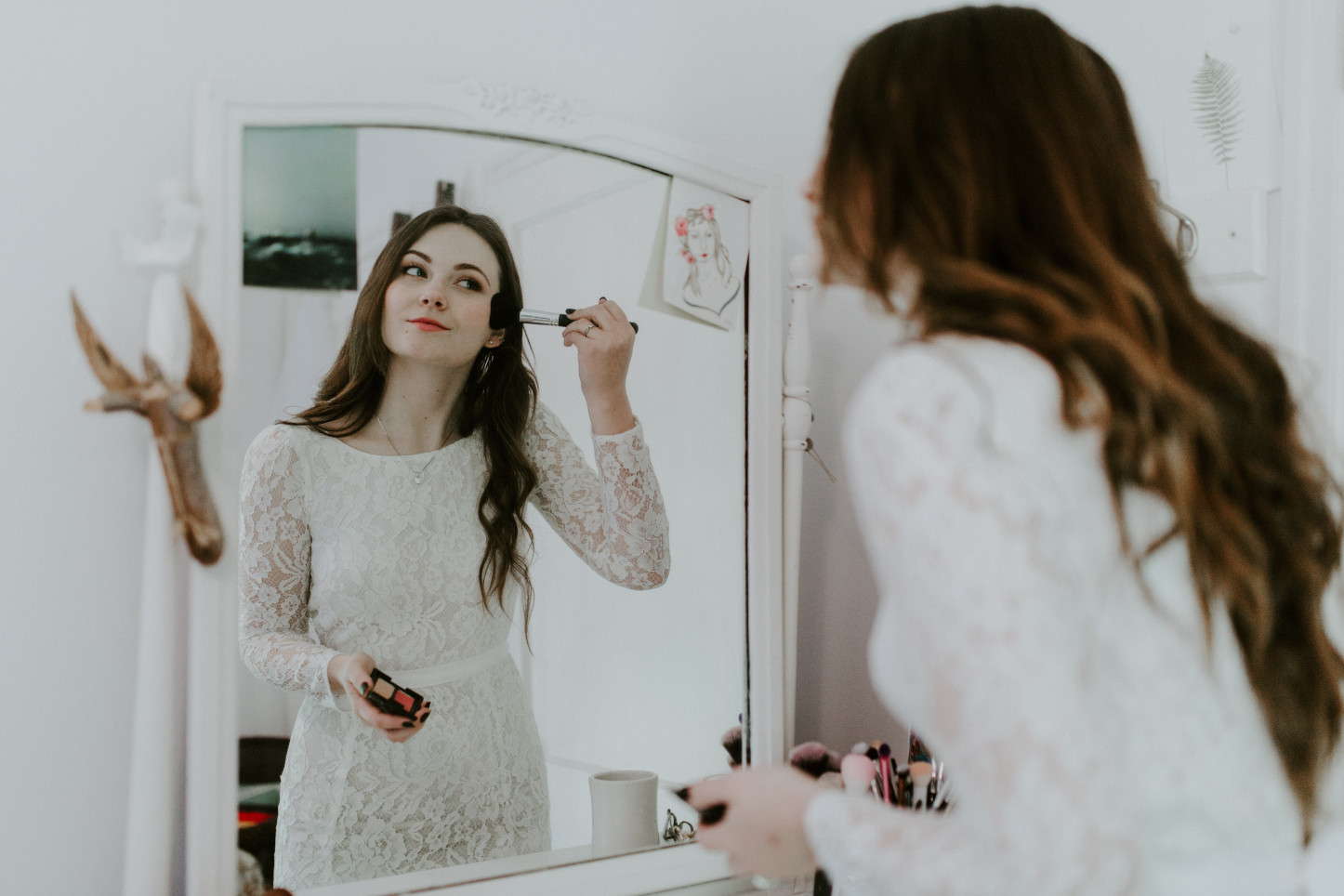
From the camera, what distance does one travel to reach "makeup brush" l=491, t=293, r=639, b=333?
875mm

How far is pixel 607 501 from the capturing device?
938 mm

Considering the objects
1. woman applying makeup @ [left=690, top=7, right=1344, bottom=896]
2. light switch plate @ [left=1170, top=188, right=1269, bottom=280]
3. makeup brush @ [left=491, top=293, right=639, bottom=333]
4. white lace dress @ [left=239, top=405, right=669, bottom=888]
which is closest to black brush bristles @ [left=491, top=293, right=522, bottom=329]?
makeup brush @ [left=491, top=293, right=639, bottom=333]

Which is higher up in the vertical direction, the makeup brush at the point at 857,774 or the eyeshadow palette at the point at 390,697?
the eyeshadow palette at the point at 390,697

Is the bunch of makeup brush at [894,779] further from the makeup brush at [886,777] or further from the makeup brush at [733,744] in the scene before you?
the makeup brush at [733,744]

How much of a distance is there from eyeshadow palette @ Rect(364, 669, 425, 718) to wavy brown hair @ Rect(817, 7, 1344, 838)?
1.63ft

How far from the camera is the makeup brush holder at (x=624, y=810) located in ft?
3.01

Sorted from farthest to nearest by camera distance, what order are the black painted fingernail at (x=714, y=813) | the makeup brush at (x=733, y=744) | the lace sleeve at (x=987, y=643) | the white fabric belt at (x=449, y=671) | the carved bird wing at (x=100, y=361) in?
the makeup brush at (x=733, y=744)
the white fabric belt at (x=449, y=671)
the carved bird wing at (x=100, y=361)
the black painted fingernail at (x=714, y=813)
the lace sleeve at (x=987, y=643)

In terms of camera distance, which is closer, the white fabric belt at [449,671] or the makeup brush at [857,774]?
the white fabric belt at [449,671]

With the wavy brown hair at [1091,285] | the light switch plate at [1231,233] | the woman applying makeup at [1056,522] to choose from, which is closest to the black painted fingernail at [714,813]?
the woman applying makeup at [1056,522]

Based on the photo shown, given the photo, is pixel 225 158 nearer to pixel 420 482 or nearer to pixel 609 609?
pixel 420 482

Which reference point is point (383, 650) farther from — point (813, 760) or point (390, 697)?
point (813, 760)

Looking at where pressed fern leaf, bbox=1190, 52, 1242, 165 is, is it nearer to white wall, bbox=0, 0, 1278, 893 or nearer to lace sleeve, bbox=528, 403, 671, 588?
white wall, bbox=0, 0, 1278, 893

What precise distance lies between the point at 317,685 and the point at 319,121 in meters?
0.46

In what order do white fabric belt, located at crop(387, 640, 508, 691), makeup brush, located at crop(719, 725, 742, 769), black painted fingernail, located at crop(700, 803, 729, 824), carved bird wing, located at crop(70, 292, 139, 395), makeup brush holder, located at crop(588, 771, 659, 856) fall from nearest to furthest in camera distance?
black painted fingernail, located at crop(700, 803, 729, 824)
carved bird wing, located at crop(70, 292, 139, 395)
white fabric belt, located at crop(387, 640, 508, 691)
makeup brush holder, located at crop(588, 771, 659, 856)
makeup brush, located at crop(719, 725, 742, 769)
